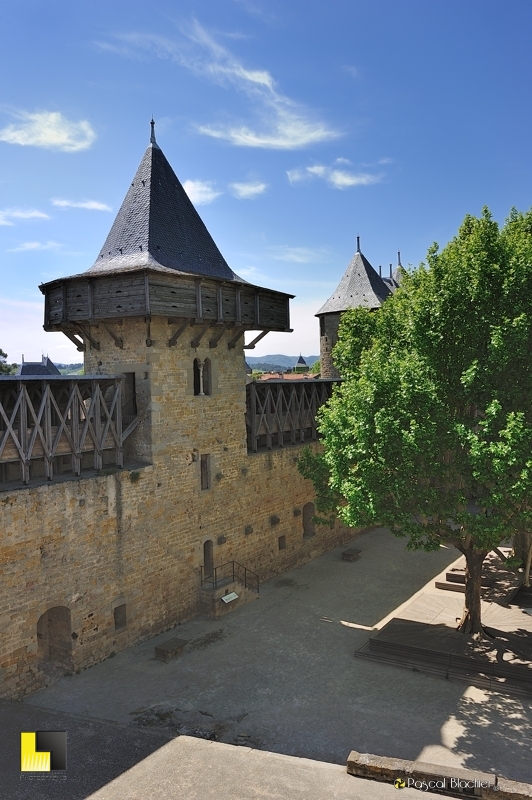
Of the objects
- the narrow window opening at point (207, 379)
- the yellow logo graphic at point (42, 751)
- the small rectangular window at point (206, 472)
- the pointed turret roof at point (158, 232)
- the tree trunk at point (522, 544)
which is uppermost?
the pointed turret roof at point (158, 232)

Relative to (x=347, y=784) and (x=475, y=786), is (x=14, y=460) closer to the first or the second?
(x=347, y=784)

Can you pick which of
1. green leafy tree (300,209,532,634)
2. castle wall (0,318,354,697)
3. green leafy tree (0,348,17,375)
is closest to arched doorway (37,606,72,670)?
castle wall (0,318,354,697)

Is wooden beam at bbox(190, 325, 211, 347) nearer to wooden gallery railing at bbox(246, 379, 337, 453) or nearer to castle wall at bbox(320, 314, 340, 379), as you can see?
wooden gallery railing at bbox(246, 379, 337, 453)

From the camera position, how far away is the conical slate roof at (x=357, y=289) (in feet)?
92.9

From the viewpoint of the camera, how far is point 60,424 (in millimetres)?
13141

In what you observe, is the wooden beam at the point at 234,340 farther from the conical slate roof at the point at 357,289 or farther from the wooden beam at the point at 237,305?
the conical slate roof at the point at 357,289

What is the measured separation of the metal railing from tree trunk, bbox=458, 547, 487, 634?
20.5 ft

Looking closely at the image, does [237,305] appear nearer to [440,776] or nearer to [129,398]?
[129,398]

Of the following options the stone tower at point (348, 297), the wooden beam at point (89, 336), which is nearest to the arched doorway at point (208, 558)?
the wooden beam at point (89, 336)

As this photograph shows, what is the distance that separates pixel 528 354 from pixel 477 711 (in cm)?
692

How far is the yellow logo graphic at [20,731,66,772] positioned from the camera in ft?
30.3

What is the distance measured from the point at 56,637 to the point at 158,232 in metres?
10.3

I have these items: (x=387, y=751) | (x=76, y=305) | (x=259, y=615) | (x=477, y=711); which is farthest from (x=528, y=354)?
(x=76, y=305)

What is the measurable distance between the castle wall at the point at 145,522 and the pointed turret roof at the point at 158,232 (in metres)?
1.74
